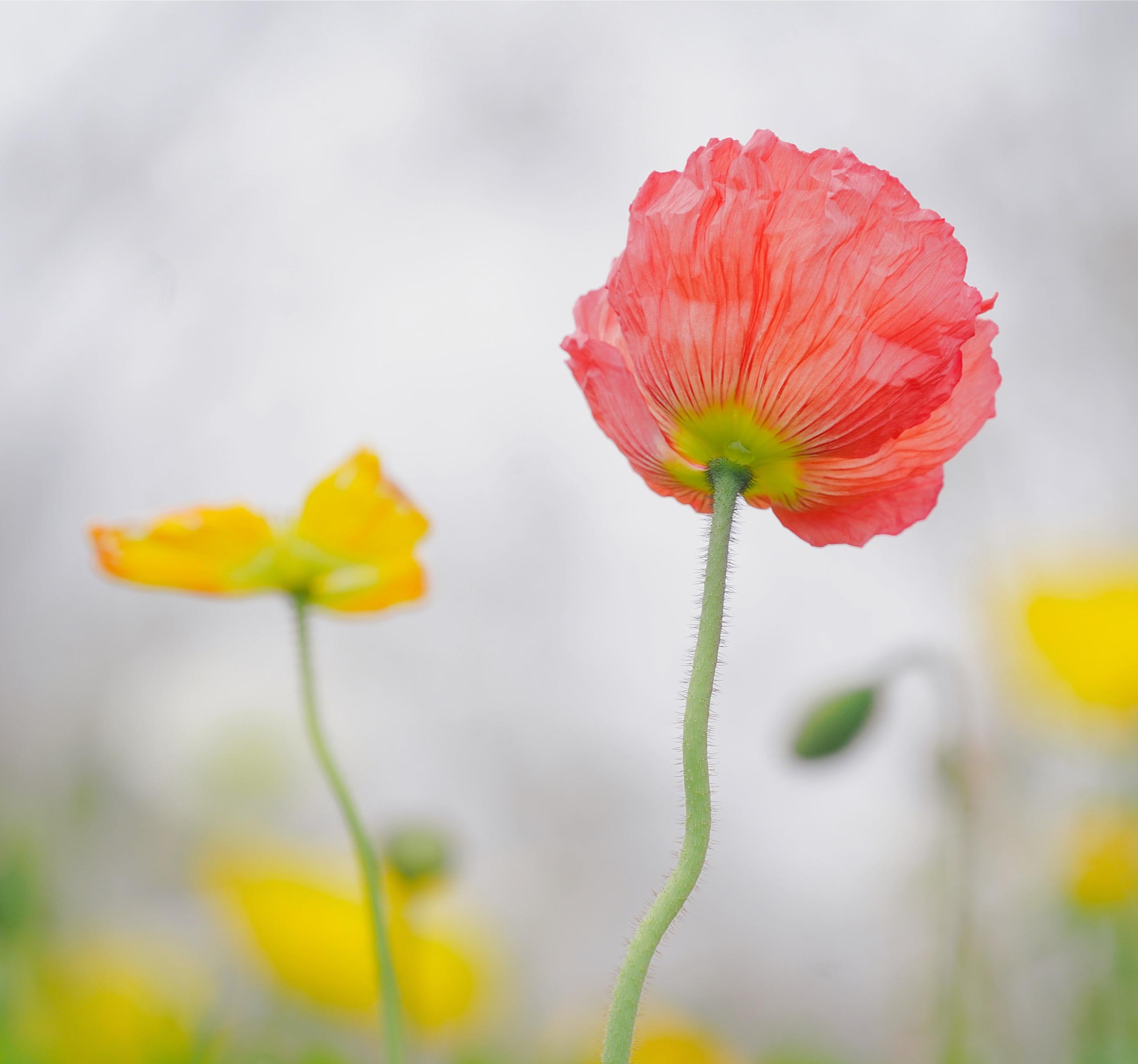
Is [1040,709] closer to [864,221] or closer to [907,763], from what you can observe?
[907,763]

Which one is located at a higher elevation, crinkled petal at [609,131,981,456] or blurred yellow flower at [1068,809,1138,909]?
crinkled petal at [609,131,981,456]

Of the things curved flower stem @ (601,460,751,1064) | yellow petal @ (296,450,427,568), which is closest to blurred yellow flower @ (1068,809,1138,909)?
yellow petal @ (296,450,427,568)

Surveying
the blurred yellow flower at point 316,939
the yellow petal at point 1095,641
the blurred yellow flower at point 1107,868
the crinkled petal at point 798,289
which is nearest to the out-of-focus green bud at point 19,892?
the blurred yellow flower at point 316,939

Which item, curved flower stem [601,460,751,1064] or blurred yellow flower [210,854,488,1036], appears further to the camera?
blurred yellow flower [210,854,488,1036]

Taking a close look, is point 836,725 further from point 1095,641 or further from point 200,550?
point 1095,641

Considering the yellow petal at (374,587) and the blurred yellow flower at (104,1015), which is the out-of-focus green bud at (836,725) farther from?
the blurred yellow flower at (104,1015)

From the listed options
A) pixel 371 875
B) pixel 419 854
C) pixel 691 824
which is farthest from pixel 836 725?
pixel 691 824

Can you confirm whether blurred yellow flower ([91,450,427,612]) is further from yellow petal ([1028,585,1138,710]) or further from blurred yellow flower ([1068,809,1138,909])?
yellow petal ([1028,585,1138,710])
